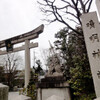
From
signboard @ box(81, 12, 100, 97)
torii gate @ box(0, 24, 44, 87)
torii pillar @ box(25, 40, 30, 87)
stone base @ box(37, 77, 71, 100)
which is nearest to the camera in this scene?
signboard @ box(81, 12, 100, 97)

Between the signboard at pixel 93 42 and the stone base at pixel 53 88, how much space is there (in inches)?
54.7

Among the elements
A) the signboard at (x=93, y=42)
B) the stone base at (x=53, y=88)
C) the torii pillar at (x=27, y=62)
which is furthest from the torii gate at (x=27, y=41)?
the signboard at (x=93, y=42)

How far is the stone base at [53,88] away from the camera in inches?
152

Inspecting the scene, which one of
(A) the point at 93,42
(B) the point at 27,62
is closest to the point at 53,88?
(B) the point at 27,62

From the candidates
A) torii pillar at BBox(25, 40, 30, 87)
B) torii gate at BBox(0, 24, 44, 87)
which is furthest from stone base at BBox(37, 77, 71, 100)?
torii gate at BBox(0, 24, 44, 87)

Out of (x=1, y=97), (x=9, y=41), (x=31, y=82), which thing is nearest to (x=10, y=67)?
(x=9, y=41)

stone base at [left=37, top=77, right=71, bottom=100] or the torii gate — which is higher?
the torii gate

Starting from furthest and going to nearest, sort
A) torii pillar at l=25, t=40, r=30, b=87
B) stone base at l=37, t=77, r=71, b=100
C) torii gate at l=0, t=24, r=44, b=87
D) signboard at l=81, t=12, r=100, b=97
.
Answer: torii gate at l=0, t=24, r=44, b=87, torii pillar at l=25, t=40, r=30, b=87, stone base at l=37, t=77, r=71, b=100, signboard at l=81, t=12, r=100, b=97

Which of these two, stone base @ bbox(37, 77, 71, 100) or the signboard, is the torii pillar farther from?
the signboard

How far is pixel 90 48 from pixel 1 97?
3.09 metres

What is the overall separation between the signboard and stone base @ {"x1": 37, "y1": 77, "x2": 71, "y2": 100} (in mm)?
1390

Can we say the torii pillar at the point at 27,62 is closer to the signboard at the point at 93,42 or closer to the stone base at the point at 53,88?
the stone base at the point at 53,88

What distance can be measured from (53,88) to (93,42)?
2587 millimetres

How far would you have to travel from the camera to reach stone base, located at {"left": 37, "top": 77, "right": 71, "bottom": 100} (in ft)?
12.6
